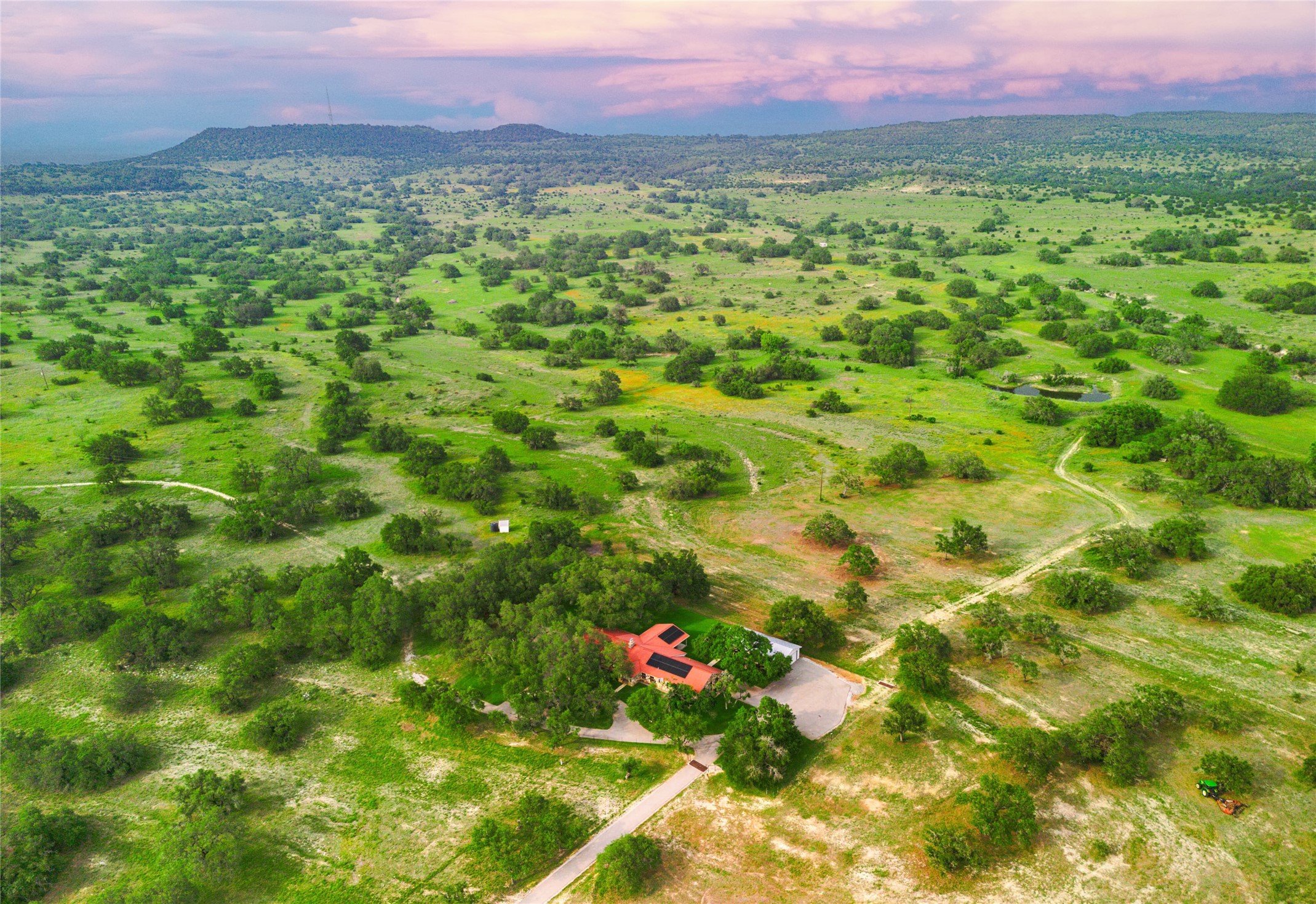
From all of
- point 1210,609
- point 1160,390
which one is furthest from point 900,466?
point 1160,390

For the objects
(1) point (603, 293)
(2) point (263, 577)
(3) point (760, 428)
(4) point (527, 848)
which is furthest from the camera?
(1) point (603, 293)

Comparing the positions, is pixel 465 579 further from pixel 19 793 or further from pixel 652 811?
pixel 19 793

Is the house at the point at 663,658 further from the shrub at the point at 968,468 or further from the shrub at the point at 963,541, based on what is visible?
the shrub at the point at 968,468

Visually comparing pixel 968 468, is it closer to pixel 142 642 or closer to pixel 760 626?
pixel 760 626

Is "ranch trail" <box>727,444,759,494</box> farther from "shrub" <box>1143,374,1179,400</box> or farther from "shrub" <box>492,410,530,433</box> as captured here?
"shrub" <box>1143,374,1179,400</box>

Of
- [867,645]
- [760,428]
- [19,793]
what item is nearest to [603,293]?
[760,428]

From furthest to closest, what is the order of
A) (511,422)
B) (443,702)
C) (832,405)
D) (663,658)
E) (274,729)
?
(832,405) < (511,422) < (663,658) < (443,702) < (274,729)

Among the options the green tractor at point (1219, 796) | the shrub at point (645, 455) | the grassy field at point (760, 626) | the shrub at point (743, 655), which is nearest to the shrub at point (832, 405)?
the grassy field at point (760, 626)

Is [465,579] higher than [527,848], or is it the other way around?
[465,579]
